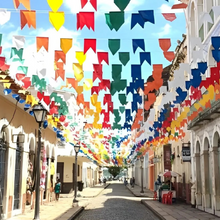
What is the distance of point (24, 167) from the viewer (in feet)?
52.4

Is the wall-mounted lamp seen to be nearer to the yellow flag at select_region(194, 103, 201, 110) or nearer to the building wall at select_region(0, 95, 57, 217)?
the building wall at select_region(0, 95, 57, 217)

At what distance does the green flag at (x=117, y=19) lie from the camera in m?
7.55

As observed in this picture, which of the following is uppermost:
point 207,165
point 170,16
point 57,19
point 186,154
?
point 170,16

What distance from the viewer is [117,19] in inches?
299

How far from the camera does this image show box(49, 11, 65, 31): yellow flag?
7441 millimetres

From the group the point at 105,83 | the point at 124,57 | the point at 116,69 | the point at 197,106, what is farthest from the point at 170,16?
the point at 197,106

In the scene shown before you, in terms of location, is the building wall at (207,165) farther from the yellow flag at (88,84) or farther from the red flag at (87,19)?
the red flag at (87,19)

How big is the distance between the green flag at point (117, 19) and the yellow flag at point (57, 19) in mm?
1015

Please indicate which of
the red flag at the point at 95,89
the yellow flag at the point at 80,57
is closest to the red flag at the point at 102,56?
the yellow flag at the point at 80,57

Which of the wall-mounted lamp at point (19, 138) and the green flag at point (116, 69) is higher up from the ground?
the green flag at point (116, 69)

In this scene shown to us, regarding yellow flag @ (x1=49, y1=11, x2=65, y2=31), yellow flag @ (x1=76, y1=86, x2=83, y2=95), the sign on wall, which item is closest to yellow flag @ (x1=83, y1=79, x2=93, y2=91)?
yellow flag @ (x1=76, y1=86, x2=83, y2=95)

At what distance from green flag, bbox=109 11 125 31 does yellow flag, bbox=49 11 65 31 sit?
102cm

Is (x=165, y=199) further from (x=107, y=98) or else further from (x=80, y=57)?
(x=80, y=57)

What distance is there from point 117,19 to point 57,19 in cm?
124
